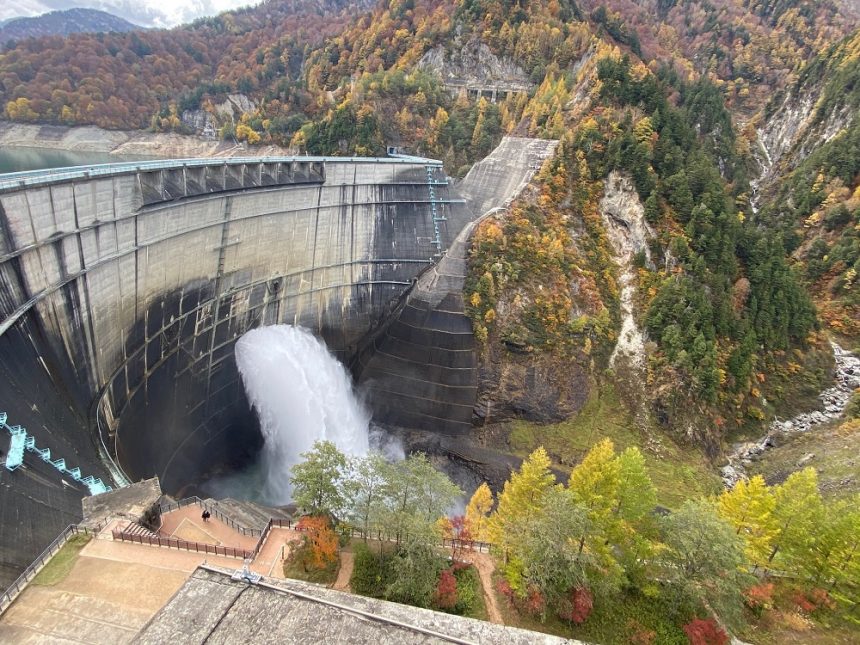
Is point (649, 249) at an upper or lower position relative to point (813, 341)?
upper

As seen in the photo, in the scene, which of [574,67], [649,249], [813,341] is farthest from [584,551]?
[574,67]

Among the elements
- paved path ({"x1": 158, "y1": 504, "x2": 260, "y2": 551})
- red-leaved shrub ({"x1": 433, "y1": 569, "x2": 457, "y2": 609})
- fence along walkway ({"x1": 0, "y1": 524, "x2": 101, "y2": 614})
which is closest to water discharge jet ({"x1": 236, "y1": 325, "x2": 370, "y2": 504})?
paved path ({"x1": 158, "y1": 504, "x2": 260, "y2": 551})

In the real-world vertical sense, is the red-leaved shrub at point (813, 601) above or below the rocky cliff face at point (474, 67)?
below

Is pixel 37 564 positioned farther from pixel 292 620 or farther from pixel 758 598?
pixel 758 598

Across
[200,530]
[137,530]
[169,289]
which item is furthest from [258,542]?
[169,289]

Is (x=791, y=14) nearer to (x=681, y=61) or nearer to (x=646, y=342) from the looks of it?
(x=681, y=61)

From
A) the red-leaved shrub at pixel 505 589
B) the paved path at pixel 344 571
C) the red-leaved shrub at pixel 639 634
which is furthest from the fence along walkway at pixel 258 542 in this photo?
the red-leaved shrub at pixel 639 634

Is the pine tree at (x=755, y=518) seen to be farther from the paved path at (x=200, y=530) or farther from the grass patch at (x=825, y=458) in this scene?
the paved path at (x=200, y=530)
